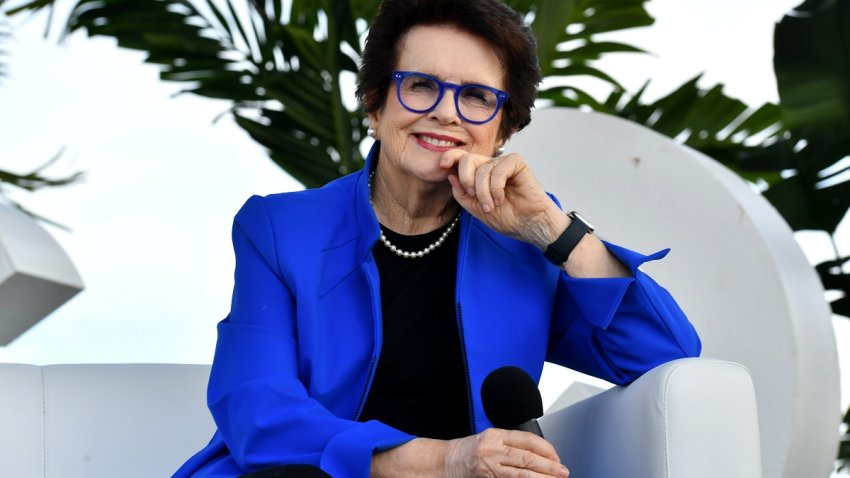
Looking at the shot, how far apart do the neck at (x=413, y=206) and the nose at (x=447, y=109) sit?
0.40 feet

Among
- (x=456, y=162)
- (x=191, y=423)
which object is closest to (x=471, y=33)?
(x=456, y=162)

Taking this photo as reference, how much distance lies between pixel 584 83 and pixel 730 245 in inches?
54.3

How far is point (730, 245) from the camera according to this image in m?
2.26

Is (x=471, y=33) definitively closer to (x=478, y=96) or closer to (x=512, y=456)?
(x=478, y=96)

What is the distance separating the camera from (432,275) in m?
1.71

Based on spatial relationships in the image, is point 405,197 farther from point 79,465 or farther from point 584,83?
point 584,83

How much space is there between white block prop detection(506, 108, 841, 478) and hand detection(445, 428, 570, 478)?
3.19ft

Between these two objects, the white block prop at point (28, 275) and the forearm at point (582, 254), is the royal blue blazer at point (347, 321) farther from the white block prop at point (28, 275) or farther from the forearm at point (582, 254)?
the white block prop at point (28, 275)

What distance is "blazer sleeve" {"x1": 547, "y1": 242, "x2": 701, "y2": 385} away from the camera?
5.19ft

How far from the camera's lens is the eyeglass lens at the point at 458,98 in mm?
1635

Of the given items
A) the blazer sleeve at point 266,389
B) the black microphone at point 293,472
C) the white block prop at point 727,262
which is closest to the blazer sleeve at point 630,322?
the blazer sleeve at point 266,389

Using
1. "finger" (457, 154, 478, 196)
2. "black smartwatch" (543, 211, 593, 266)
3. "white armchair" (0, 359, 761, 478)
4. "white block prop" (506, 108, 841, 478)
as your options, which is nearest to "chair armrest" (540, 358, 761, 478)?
"white armchair" (0, 359, 761, 478)

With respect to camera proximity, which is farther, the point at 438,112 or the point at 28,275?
the point at 28,275

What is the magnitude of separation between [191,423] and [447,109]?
2.63 feet
